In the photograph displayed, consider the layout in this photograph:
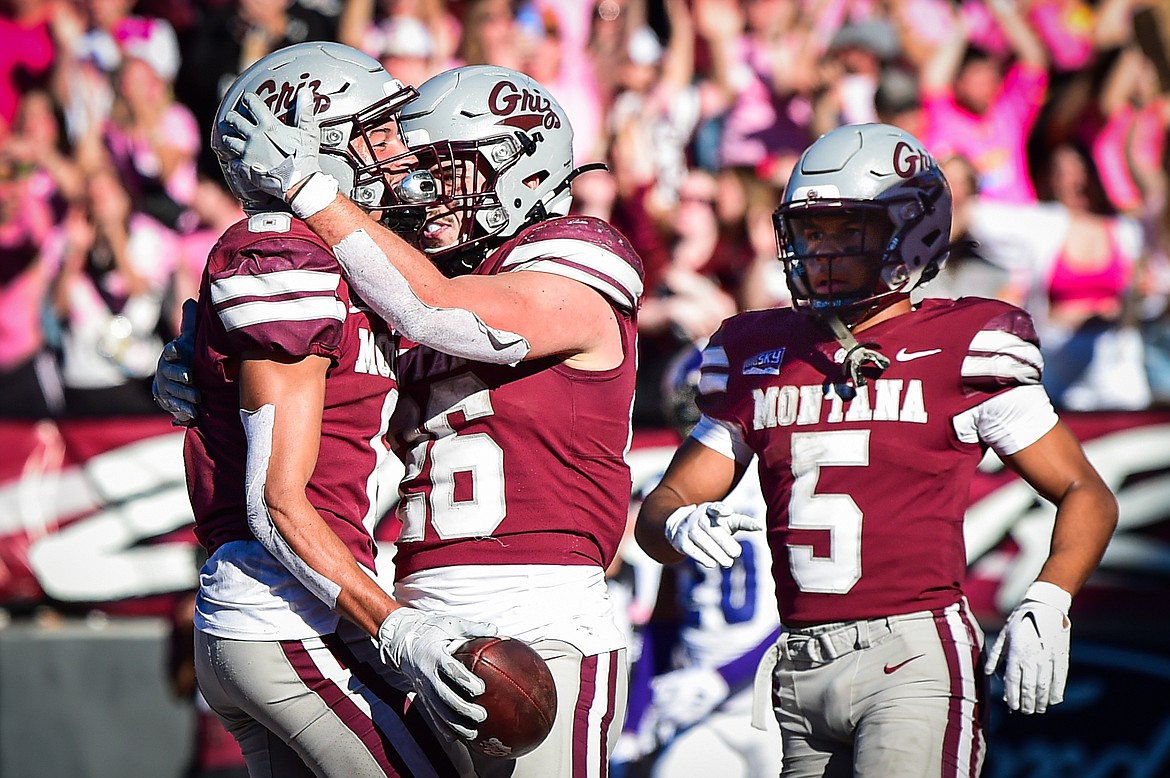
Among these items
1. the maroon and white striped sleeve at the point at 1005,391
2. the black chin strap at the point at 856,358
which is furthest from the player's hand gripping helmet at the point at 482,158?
the maroon and white striped sleeve at the point at 1005,391

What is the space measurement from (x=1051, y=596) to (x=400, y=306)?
1472mm

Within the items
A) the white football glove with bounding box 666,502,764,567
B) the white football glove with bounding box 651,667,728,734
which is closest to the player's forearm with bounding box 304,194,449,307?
the white football glove with bounding box 666,502,764,567

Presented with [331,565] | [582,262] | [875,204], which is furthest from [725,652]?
[331,565]

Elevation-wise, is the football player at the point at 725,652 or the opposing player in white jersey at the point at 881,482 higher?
the opposing player in white jersey at the point at 881,482

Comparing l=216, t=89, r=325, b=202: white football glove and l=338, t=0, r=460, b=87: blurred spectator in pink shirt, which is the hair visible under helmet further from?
l=338, t=0, r=460, b=87: blurred spectator in pink shirt

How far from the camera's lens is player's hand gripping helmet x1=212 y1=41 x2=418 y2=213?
9.06ft

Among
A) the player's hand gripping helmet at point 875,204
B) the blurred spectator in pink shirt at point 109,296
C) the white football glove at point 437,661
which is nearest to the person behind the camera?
the white football glove at point 437,661

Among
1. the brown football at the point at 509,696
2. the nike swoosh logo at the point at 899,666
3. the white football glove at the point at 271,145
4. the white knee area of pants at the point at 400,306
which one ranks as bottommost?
the nike swoosh logo at the point at 899,666

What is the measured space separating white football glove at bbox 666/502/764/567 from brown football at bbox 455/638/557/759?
57 cm

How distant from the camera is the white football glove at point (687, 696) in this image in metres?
4.80

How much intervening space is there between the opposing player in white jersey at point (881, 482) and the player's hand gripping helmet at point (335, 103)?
973mm

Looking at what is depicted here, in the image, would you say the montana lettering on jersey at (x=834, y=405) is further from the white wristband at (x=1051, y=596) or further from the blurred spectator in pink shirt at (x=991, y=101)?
the blurred spectator in pink shirt at (x=991, y=101)

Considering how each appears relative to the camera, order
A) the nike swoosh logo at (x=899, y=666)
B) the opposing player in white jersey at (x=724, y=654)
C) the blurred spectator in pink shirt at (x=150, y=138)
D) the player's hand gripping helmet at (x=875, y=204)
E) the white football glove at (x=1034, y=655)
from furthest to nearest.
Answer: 1. the blurred spectator in pink shirt at (x=150, y=138)
2. the opposing player in white jersey at (x=724, y=654)
3. the player's hand gripping helmet at (x=875, y=204)
4. the nike swoosh logo at (x=899, y=666)
5. the white football glove at (x=1034, y=655)

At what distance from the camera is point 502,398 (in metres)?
2.77
